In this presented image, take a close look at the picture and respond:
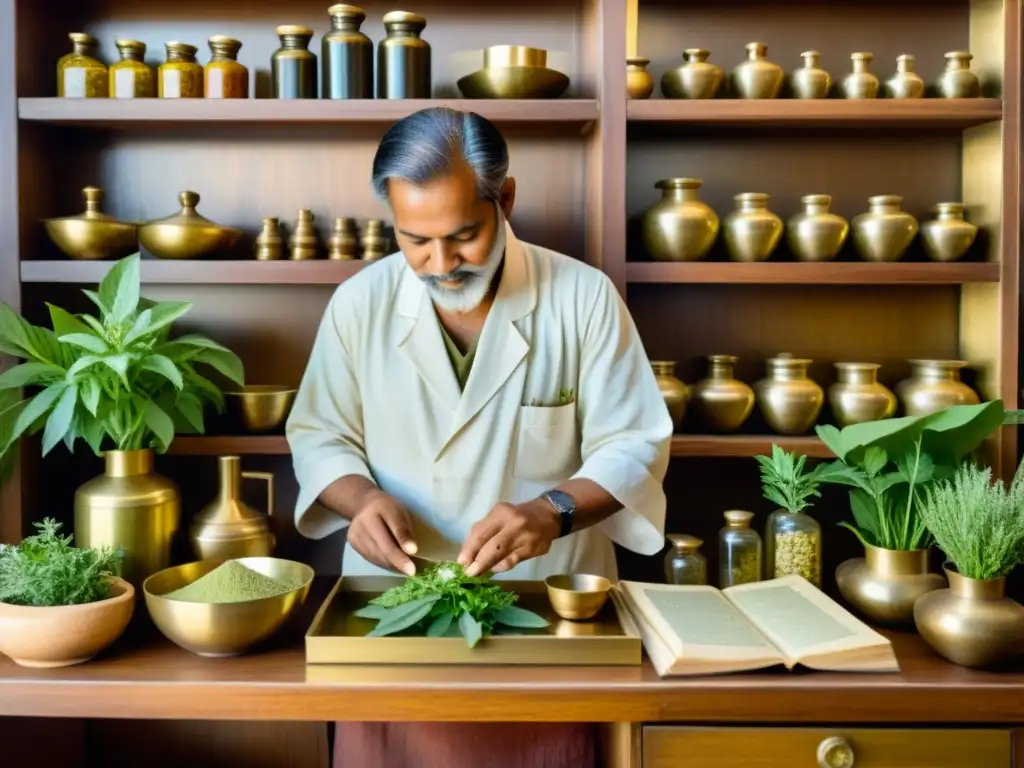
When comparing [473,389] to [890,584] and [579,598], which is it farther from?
[890,584]

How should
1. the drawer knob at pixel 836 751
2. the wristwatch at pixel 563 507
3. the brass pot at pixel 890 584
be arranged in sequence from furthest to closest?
the wristwatch at pixel 563 507, the brass pot at pixel 890 584, the drawer knob at pixel 836 751

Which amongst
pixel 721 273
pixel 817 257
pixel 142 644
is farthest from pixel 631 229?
pixel 142 644

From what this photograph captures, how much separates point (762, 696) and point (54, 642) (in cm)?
120

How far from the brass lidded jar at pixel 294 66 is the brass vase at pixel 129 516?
1.07 metres

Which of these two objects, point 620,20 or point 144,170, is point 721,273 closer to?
point 620,20

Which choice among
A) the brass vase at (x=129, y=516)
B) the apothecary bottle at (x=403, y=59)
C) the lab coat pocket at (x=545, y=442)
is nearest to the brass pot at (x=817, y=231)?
the lab coat pocket at (x=545, y=442)

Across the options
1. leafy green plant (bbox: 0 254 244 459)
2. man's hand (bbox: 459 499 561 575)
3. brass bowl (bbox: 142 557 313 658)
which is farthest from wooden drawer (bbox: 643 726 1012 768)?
leafy green plant (bbox: 0 254 244 459)

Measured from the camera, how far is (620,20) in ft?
8.24

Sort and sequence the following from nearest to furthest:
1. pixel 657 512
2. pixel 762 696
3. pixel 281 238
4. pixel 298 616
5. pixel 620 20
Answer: pixel 762 696 → pixel 298 616 → pixel 657 512 → pixel 620 20 → pixel 281 238

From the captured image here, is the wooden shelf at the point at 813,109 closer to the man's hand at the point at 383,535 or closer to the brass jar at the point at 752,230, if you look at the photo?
the brass jar at the point at 752,230

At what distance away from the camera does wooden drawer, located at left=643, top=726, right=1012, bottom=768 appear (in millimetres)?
1644

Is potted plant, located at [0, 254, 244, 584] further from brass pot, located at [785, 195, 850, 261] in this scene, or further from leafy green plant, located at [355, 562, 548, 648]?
brass pot, located at [785, 195, 850, 261]

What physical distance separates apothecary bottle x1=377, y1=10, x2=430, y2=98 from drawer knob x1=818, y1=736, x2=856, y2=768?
1.80m

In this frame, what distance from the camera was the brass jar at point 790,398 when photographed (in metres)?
2.63
